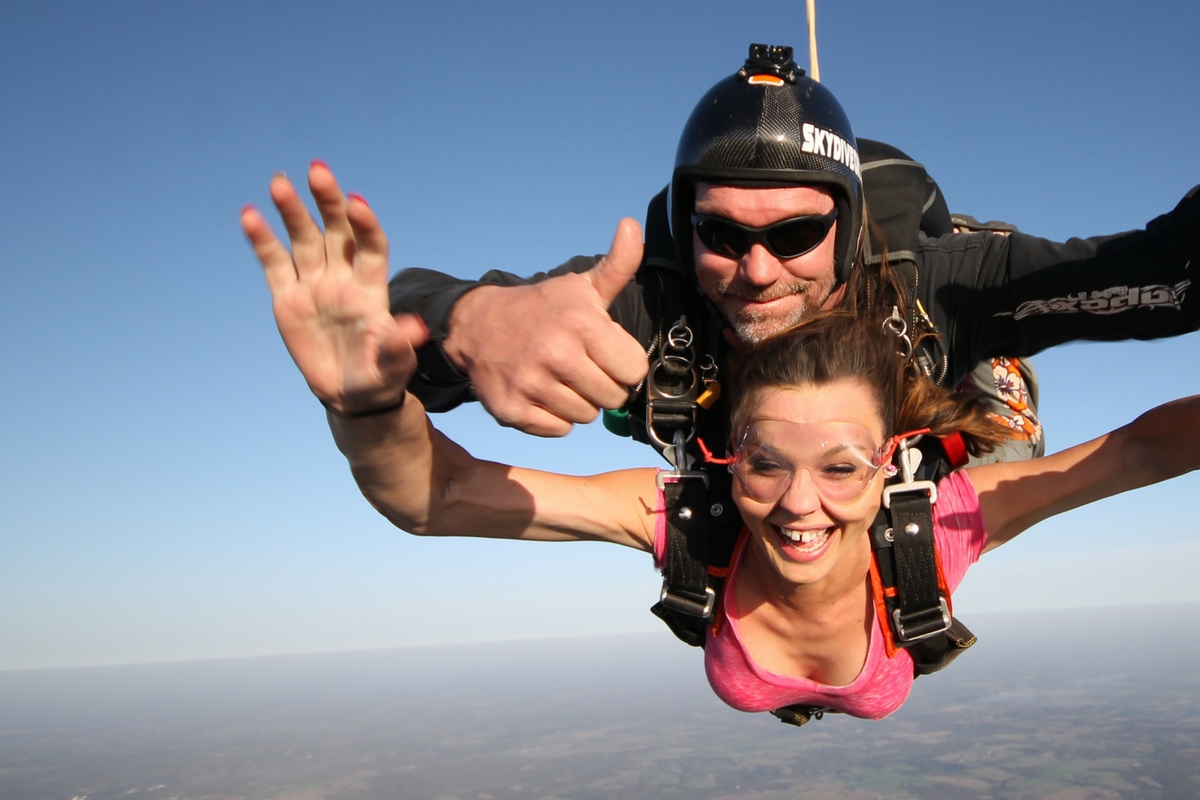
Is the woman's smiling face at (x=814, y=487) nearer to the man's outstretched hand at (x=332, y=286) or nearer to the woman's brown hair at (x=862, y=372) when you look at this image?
the woman's brown hair at (x=862, y=372)

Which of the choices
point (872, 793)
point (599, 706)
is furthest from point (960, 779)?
point (599, 706)

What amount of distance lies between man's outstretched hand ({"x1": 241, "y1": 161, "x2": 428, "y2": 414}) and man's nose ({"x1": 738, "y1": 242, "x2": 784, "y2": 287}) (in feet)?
4.65

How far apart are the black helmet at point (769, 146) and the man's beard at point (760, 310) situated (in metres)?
0.16

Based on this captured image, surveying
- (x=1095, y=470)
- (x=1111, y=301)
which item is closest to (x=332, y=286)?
(x=1111, y=301)

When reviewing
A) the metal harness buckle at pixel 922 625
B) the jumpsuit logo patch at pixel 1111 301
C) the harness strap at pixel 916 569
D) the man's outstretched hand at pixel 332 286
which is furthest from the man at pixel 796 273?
the man's outstretched hand at pixel 332 286

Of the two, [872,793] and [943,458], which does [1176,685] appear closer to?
[872,793]

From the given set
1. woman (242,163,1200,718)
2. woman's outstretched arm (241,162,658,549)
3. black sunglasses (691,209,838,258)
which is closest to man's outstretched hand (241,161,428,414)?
woman's outstretched arm (241,162,658,549)

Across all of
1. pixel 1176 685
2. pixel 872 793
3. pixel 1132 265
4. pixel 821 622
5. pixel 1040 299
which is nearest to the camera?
pixel 1132 265

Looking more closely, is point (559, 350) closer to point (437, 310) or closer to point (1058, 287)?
point (437, 310)

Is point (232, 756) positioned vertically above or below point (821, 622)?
below

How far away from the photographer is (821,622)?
109 inches

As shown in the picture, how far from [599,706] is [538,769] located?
65.1 meters

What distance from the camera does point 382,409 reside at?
1.79 metres

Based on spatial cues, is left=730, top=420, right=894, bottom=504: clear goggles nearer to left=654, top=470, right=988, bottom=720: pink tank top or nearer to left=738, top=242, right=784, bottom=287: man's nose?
left=654, top=470, right=988, bottom=720: pink tank top
